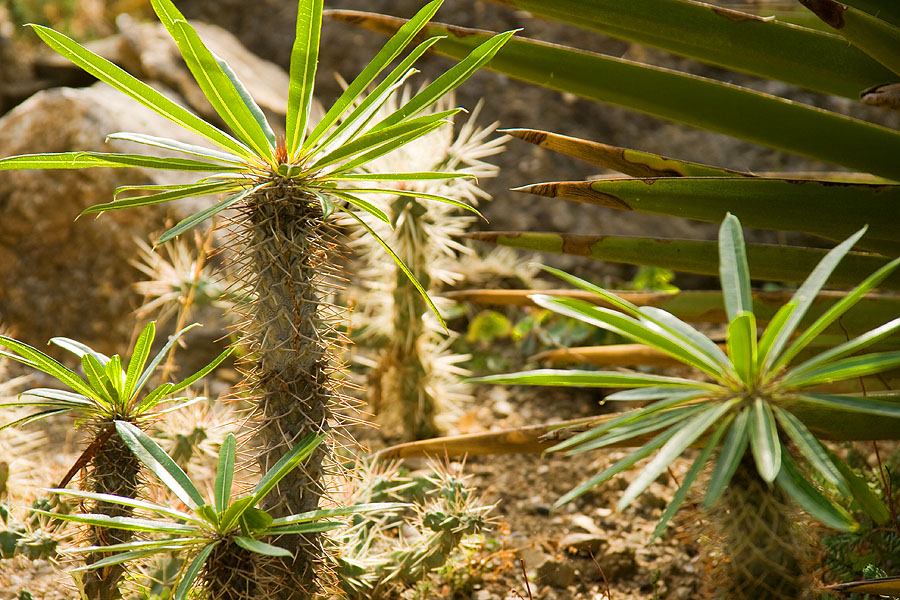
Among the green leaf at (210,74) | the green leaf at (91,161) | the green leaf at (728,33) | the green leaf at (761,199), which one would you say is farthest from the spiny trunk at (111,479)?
the green leaf at (728,33)

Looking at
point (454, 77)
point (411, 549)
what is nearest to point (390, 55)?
point (454, 77)

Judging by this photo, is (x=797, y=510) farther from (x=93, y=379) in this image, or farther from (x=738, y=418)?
(x=93, y=379)

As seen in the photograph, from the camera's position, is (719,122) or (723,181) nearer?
(723,181)

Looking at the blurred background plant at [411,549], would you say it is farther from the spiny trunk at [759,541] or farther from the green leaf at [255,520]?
the spiny trunk at [759,541]

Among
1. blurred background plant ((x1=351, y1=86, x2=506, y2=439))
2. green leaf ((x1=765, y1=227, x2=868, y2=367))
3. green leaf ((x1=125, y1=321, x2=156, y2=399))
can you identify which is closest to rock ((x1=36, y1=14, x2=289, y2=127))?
blurred background plant ((x1=351, y1=86, x2=506, y2=439))

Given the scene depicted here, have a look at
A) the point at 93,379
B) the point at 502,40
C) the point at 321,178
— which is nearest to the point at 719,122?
the point at 502,40

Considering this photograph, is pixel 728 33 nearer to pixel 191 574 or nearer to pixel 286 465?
pixel 286 465

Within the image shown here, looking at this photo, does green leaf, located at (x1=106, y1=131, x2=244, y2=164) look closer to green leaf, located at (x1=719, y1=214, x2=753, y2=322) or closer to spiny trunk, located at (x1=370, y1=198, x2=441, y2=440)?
green leaf, located at (x1=719, y1=214, x2=753, y2=322)

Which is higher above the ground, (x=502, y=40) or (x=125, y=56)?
(x=125, y=56)
